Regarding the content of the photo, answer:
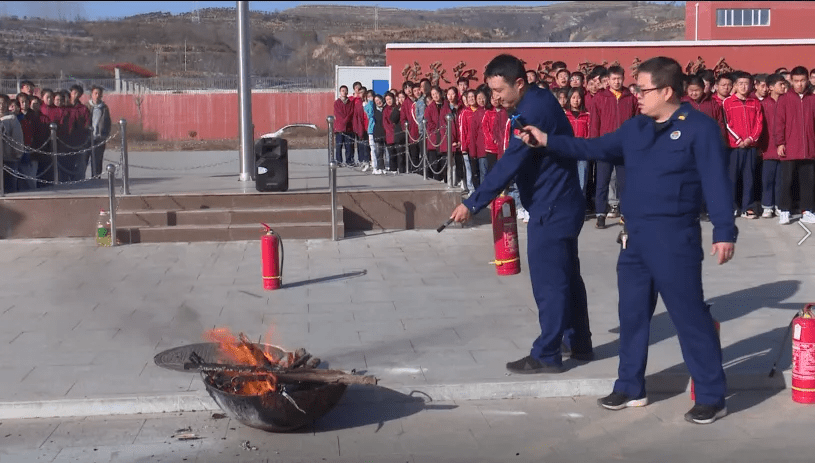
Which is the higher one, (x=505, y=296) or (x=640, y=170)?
(x=640, y=170)

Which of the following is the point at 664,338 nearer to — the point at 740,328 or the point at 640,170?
the point at 740,328

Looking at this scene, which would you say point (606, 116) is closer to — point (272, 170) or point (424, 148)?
point (424, 148)

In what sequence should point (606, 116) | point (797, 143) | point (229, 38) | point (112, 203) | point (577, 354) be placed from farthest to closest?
point (229, 38), point (797, 143), point (606, 116), point (112, 203), point (577, 354)

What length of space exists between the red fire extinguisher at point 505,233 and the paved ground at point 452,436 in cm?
195

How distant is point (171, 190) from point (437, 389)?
28.8 feet

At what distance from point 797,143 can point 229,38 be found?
53.0 metres

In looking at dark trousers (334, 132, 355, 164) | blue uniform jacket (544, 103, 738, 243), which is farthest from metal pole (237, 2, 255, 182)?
blue uniform jacket (544, 103, 738, 243)

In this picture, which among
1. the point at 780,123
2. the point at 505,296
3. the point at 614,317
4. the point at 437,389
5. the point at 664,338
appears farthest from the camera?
the point at 780,123

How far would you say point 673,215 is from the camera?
232 inches

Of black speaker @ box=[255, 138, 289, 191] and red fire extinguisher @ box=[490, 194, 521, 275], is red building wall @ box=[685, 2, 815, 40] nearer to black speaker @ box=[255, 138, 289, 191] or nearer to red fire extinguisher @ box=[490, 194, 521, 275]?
black speaker @ box=[255, 138, 289, 191]

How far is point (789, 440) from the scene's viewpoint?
5789 millimetres

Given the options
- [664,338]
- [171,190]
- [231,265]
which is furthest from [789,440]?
[171,190]

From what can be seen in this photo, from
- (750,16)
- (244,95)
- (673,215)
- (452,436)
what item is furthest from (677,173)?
(750,16)

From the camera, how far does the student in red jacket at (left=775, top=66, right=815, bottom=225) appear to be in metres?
13.5
